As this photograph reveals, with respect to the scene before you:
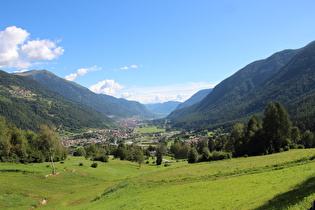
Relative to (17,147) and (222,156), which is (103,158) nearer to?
(17,147)

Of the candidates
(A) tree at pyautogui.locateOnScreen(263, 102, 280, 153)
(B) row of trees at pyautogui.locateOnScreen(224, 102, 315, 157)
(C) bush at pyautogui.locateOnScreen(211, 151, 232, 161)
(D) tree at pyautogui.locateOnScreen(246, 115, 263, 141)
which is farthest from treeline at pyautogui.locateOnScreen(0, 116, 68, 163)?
(A) tree at pyautogui.locateOnScreen(263, 102, 280, 153)

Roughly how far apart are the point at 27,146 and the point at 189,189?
70.9 meters

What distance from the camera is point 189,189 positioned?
28.0 metres

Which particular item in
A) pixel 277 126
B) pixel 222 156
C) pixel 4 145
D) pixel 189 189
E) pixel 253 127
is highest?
pixel 4 145

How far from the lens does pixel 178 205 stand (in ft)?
72.7

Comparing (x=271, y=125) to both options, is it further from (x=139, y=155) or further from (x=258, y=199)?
(x=139, y=155)

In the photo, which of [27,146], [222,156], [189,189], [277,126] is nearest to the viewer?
[189,189]

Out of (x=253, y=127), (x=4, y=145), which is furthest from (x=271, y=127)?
(x=4, y=145)

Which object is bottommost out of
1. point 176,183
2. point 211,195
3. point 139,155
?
point 139,155

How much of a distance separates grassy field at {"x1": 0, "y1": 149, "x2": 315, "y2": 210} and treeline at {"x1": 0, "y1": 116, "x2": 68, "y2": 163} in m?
7.49

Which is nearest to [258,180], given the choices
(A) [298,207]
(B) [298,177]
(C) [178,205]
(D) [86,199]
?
(B) [298,177]

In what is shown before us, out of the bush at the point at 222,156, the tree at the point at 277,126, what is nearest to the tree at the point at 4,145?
the bush at the point at 222,156

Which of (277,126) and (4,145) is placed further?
(4,145)

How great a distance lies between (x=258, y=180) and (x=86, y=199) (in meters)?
29.5
